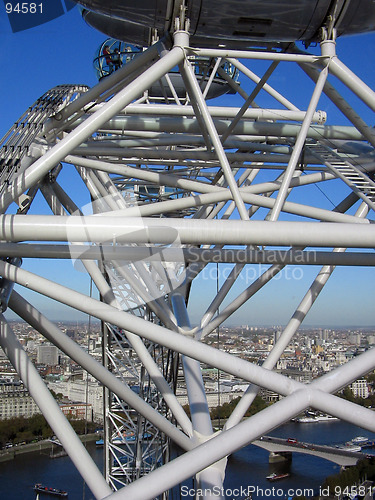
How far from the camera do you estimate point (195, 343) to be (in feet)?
11.3

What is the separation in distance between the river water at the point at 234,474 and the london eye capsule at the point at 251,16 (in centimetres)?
2685

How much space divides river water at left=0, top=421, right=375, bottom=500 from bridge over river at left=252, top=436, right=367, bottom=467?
3.11 feet

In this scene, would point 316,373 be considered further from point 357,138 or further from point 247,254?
point 247,254

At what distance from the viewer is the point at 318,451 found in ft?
120

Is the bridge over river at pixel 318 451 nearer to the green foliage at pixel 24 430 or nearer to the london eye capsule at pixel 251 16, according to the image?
the green foliage at pixel 24 430

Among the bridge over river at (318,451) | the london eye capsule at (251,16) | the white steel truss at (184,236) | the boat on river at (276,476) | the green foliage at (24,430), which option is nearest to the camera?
the white steel truss at (184,236)

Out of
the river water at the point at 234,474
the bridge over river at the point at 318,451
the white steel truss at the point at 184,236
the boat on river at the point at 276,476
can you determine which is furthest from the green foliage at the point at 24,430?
the white steel truss at the point at 184,236

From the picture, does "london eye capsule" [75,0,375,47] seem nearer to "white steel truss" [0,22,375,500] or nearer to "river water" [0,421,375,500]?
"white steel truss" [0,22,375,500]

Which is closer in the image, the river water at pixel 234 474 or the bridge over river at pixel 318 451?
the river water at pixel 234 474

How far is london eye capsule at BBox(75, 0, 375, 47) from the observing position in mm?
4430

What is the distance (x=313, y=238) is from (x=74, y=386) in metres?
41.6

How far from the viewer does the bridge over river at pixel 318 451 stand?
111 ft

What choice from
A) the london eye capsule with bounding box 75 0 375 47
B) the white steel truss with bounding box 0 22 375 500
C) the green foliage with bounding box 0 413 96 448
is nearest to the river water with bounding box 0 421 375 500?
the green foliage with bounding box 0 413 96 448

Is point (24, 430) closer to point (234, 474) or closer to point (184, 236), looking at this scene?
point (234, 474)
